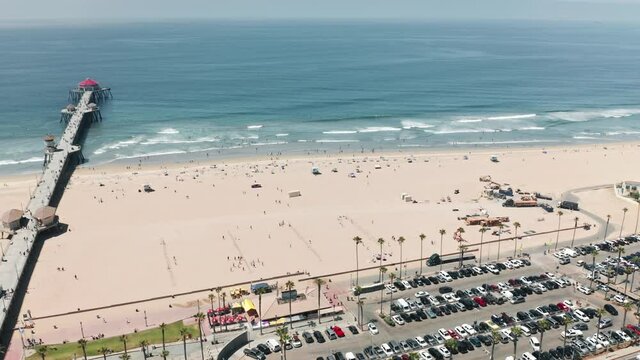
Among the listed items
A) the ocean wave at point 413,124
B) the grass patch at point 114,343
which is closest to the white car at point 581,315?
the grass patch at point 114,343

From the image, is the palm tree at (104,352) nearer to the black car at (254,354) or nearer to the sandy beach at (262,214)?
the sandy beach at (262,214)

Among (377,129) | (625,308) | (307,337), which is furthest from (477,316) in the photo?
(377,129)

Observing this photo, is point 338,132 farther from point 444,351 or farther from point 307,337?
point 444,351

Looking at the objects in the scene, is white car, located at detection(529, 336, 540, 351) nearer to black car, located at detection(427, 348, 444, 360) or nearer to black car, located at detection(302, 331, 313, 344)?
black car, located at detection(427, 348, 444, 360)

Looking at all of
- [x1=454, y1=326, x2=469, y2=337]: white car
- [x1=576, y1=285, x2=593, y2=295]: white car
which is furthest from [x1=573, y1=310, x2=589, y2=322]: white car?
[x1=454, y1=326, x2=469, y2=337]: white car

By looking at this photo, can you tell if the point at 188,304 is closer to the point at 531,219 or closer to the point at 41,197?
the point at 41,197

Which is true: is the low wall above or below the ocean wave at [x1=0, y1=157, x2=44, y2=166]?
below
